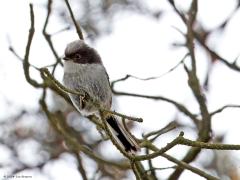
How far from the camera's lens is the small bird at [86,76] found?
3.82 metres

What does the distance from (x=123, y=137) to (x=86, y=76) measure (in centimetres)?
52

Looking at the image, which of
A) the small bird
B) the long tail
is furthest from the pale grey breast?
the long tail

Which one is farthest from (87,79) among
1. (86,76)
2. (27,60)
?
(27,60)

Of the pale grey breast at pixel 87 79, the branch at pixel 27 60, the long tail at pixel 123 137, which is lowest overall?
the long tail at pixel 123 137

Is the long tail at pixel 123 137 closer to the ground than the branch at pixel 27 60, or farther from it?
closer to the ground

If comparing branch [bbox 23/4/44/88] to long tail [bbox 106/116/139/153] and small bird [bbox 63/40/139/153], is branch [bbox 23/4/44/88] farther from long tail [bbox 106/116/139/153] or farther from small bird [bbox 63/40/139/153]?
long tail [bbox 106/116/139/153]

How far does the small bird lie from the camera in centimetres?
382

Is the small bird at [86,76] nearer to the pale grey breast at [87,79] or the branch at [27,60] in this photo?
the pale grey breast at [87,79]

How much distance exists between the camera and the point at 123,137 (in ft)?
12.2

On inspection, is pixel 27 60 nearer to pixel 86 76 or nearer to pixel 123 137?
pixel 86 76

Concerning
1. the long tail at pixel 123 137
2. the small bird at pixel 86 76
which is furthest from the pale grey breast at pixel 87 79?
the long tail at pixel 123 137

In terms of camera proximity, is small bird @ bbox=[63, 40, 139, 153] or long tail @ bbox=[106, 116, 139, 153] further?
small bird @ bbox=[63, 40, 139, 153]

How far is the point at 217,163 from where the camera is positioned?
217 inches

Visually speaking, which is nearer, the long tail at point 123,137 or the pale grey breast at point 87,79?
the long tail at point 123,137
